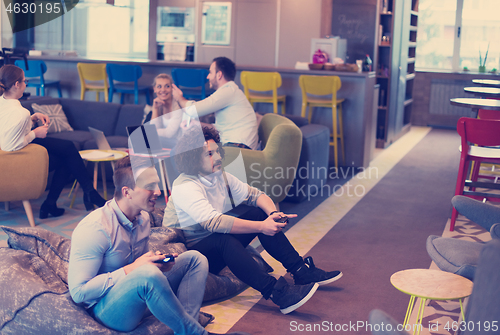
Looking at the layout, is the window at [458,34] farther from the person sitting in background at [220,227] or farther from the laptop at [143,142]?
the person sitting in background at [220,227]

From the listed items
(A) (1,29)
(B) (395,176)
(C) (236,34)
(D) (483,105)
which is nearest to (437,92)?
(C) (236,34)

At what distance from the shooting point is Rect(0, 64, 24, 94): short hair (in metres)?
3.62

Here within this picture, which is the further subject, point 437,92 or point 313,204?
point 437,92

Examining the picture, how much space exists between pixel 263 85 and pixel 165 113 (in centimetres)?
178

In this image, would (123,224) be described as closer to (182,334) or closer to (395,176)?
(182,334)

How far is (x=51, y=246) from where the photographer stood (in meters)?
2.37

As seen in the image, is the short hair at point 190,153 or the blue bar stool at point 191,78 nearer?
the short hair at point 190,153

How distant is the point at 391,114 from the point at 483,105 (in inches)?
142

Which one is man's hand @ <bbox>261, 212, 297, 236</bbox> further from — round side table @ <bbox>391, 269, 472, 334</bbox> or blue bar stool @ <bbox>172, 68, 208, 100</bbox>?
blue bar stool @ <bbox>172, 68, 208, 100</bbox>

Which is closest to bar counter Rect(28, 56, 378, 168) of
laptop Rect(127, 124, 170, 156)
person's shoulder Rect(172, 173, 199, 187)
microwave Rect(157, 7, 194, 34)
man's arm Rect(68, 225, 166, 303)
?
laptop Rect(127, 124, 170, 156)

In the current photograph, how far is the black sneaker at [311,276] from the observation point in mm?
2676

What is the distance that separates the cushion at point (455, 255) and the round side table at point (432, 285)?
13 centimetres

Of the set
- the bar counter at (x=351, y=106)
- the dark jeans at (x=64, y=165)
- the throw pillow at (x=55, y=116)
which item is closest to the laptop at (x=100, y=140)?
Result: the dark jeans at (x=64, y=165)

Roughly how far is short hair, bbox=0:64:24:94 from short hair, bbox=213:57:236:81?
145cm
